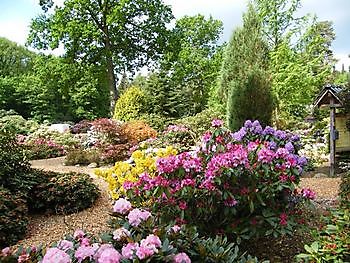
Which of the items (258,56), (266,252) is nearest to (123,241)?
(266,252)

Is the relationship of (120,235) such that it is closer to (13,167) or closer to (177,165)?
(177,165)

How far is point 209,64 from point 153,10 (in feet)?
13.5

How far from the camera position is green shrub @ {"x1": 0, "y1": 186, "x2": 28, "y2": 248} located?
3732 mm

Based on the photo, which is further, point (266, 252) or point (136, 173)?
point (136, 173)

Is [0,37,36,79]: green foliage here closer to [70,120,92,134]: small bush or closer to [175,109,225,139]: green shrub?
[70,120,92,134]: small bush

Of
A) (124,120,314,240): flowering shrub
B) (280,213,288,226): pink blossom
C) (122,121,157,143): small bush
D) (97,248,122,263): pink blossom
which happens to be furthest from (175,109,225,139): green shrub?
Result: (97,248,122,263): pink blossom

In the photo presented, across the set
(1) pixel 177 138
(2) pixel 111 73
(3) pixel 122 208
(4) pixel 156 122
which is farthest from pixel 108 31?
(3) pixel 122 208

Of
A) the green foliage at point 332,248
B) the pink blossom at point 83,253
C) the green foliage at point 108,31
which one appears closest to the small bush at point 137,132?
the green foliage at point 108,31

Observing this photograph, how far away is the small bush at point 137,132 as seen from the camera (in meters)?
9.90

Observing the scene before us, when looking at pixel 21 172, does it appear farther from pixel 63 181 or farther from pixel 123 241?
pixel 123 241

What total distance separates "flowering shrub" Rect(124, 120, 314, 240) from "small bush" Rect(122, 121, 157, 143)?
6761mm

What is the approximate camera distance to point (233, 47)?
9.51 meters

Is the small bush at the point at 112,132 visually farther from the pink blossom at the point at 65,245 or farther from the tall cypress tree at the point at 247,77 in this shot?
the pink blossom at the point at 65,245

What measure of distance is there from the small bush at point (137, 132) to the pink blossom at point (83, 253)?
320 inches
